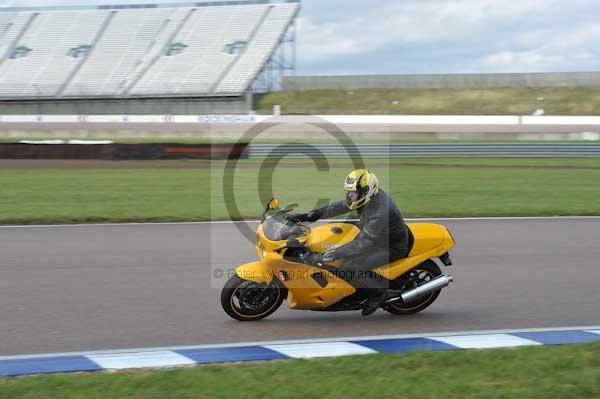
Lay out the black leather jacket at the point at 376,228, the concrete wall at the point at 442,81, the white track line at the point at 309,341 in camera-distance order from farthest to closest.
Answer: the concrete wall at the point at 442,81, the black leather jacket at the point at 376,228, the white track line at the point at 309,341

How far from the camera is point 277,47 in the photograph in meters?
60.4

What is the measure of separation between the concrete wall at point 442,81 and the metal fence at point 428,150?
3049 cm

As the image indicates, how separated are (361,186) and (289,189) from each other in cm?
1299

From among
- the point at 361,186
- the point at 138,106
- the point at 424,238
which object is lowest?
the point at 424,238

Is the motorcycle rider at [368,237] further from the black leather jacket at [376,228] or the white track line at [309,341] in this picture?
the white track line at [309,341]

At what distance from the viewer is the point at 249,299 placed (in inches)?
272

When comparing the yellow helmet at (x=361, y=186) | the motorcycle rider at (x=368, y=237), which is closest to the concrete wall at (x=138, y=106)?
the motorcycle rider at (x=368, y=237)

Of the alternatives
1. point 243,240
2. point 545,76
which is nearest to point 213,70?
point 545,76

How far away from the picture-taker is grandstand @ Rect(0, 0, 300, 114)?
56.1m

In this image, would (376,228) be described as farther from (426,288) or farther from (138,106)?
(138,106)

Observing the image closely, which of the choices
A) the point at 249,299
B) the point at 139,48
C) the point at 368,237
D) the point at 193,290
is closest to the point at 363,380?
the point at 368,237

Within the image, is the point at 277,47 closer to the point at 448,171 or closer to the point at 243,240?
the point at 448,171

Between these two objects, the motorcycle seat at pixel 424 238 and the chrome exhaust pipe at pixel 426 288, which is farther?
the motorcycle seat at pixel 424 238

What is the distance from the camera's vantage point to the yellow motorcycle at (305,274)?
6.61 metres
